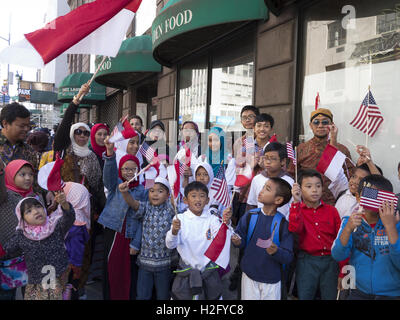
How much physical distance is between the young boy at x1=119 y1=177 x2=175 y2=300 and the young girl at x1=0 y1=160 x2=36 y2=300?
877mm

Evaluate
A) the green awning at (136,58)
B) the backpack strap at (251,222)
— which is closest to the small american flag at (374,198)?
the backpack strap at (251,222)

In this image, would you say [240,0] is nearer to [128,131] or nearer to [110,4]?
[110,4]

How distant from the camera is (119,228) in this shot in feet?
10.6

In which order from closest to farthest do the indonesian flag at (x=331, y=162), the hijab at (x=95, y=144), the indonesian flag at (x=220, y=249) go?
the indonesian flag at (x=220, y=249) < the indonesian flag at (x=331, y=162) < the hijab at (x=95, y=144)

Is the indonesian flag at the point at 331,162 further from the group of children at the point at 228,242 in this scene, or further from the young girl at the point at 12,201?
the young girl at the point at 12,201

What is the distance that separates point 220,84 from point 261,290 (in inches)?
211

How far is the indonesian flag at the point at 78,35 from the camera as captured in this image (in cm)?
334

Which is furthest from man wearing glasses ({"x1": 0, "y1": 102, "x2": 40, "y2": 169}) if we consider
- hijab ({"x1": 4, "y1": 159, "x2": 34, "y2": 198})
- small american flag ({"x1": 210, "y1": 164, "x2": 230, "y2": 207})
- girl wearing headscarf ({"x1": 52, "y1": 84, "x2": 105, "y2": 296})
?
small american flag ({"x1": 210, "y1": 164, "x2": 230, "y2": 207})

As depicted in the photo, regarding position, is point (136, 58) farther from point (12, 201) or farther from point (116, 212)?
point (12, 201)

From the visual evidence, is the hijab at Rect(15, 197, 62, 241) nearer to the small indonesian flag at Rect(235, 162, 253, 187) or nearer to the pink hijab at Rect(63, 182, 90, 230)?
the pink hijab at Rect(63, 182, 90, 230)

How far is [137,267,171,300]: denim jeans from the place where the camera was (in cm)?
295

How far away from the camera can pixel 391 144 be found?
377 cm

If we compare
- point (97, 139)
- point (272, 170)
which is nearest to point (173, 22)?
point (97, 139)

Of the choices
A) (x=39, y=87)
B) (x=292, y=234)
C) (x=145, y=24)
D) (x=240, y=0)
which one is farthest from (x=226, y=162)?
(x=39, y=87)
